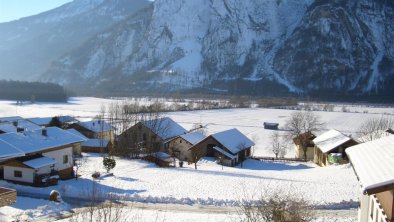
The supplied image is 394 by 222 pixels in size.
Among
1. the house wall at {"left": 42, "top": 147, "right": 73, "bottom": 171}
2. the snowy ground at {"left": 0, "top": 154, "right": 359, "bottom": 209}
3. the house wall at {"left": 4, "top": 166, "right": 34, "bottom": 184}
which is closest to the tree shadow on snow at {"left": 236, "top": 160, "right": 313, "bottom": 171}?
the snowy ground at {"left": 0, "top": 154, "right": 359, "bottom": 209}

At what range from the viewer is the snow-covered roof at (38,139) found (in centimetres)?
3516

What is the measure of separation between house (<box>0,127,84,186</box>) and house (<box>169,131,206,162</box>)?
57.8 ft

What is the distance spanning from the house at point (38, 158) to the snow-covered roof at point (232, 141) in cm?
1860

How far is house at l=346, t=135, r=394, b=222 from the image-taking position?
7.84 meters

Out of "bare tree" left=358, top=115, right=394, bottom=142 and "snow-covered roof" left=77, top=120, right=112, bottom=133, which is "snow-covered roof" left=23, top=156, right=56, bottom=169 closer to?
"snow-covered roof" left=77, top=120, right=112, bottom=133

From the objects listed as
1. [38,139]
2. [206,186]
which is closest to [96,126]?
[38,139]

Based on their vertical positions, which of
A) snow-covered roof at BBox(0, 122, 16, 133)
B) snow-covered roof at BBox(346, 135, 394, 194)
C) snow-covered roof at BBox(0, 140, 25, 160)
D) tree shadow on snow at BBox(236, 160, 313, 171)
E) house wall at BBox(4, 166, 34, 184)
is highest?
snow-covered roof at BBox(346, 135, 394, 194)

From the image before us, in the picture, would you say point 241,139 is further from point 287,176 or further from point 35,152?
point 35,152

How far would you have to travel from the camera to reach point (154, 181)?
35.6 m

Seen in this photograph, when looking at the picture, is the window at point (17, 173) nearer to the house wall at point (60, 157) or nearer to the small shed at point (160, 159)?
the house wall at point (60, 157)

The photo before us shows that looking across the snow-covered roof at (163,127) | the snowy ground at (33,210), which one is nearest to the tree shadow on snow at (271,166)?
the snow-covered roof at (163,127)

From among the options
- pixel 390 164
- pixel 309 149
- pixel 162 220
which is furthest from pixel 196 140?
pixel 390 164

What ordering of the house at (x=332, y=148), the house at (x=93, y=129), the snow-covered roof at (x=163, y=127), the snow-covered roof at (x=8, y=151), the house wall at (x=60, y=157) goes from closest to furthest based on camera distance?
1. the snow-covered roof at (x=8, y=151)
2. the house wall at (x=60, y=157)
3. the house at (x=332, y=148)
4. the snow-covered roof at (x=163, y=127)
5. the house at (x=93, y=129)

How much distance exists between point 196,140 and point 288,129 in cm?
3762
